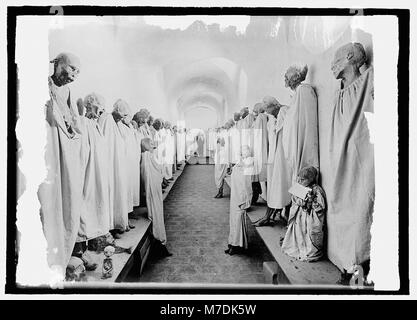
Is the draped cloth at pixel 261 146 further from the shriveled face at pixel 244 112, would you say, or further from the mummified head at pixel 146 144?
the mummified head at pixel 146 144

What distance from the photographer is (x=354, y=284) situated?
1.78 meters

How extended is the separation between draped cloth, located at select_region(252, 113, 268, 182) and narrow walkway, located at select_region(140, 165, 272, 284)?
14.1 inches

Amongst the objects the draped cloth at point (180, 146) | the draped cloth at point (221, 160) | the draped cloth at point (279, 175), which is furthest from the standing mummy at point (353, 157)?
the draped cloth at point (180, 146)

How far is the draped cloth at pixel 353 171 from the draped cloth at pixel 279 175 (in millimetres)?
406

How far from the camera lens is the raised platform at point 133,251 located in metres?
1.86

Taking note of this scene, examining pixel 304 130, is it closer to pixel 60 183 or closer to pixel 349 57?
pixel 349 57

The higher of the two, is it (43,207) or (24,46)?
(24,46)

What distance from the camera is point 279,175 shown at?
6.92 ft

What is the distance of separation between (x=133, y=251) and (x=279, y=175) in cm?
136

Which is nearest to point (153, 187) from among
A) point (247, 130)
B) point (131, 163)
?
point (131, 163)

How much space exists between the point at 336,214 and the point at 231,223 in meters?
0.83

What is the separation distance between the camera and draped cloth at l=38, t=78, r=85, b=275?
1.77 meters
